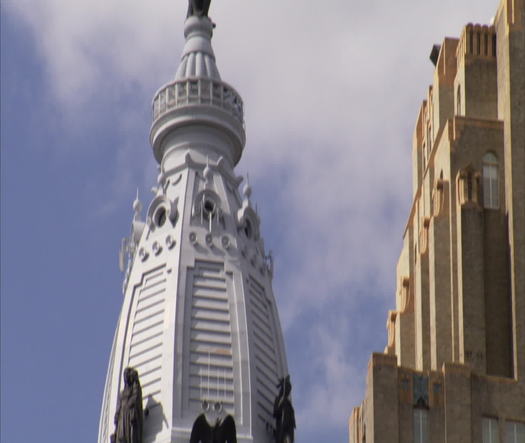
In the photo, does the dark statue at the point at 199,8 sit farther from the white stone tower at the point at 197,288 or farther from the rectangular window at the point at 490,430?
the rectangular window at the point at 490,430

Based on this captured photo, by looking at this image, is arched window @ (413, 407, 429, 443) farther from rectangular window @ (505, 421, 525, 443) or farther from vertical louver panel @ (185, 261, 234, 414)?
vertical louver panel @ (185, 261, 234, 414)

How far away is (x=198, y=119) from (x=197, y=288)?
10876mm

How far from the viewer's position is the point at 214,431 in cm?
12294

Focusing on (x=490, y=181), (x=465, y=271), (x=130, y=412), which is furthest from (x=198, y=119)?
(x=465, y=271)

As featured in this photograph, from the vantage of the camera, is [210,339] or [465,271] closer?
[465,271]

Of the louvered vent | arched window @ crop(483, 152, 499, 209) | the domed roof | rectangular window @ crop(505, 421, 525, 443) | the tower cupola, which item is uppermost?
the domed roof

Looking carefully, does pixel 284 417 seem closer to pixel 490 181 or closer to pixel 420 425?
pixel 420 425

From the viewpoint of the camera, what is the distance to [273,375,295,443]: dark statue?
125 m

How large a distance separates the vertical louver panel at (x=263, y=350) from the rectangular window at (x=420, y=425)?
35.4ft

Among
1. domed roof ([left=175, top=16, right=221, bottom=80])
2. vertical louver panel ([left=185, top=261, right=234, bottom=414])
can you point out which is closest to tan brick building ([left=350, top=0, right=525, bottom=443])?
vertical louver panel ([left=185, top=261, right=234, bottom=414])

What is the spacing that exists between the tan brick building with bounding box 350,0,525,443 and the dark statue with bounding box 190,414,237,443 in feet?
17.7

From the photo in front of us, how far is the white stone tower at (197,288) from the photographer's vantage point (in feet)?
411

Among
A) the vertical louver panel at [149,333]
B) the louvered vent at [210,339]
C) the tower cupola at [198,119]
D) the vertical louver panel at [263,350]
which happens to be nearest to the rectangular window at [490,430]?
the vertical louver panel at [263,350]

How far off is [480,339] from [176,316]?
1506 cm
